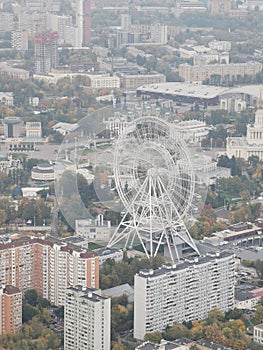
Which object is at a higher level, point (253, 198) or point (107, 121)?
point (107, 121)

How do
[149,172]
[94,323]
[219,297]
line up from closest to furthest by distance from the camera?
[94,323] < [219,297] < [149,172]

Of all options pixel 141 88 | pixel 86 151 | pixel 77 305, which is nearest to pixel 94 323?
pixel 77 305

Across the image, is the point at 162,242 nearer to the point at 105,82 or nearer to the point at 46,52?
the point at 105,82

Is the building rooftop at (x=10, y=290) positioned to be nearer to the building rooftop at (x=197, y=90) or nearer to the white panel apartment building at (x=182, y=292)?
the white panel apartment building at (x=182, y=292)

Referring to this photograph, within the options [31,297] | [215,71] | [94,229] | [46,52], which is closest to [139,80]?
[215,71]

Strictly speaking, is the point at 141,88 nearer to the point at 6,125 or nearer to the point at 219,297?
the point at 6,125

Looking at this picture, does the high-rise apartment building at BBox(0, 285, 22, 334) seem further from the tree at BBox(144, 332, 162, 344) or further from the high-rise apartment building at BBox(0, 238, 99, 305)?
the tree at BBox(144, 332, 162, 344)

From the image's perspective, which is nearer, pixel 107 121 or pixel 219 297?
pixel 219 297
